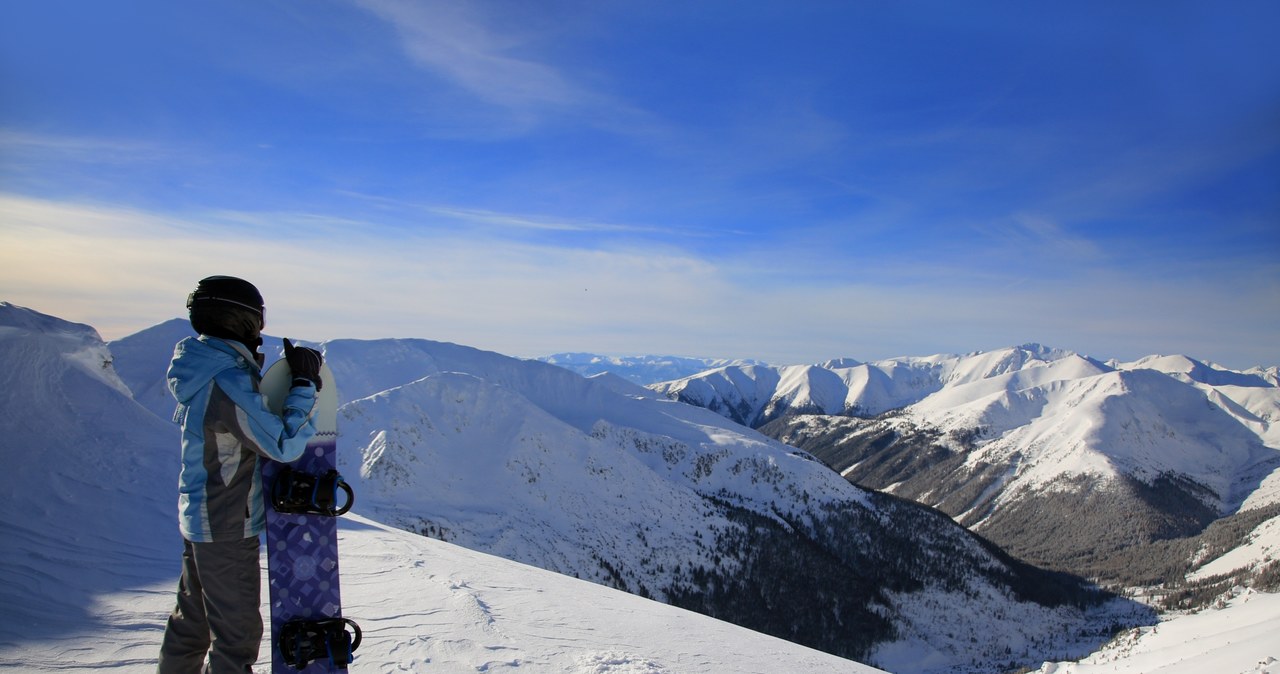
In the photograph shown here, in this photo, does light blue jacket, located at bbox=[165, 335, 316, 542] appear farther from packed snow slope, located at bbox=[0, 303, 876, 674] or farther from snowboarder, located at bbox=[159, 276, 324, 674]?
packed snow slope, located at bbox=[0, 303, 876, 674]

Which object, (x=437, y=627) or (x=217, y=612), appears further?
(x=437, y=627)

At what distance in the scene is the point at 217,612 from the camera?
5027 mm

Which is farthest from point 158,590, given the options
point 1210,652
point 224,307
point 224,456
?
point 1210,652

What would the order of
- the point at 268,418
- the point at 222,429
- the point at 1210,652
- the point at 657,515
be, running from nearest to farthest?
the point at 268,418
the point at 222,429
the point at 1210,652
the point at 657,515

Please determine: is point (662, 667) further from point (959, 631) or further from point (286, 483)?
point (959, 631)

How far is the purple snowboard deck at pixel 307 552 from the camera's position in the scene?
5.38 meters

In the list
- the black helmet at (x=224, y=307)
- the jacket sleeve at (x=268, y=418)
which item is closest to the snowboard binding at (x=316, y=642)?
the jacket sleeve at (x=268, y=418)

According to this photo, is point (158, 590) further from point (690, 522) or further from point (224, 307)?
point (690, 522)

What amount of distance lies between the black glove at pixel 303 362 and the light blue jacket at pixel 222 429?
0.17 m

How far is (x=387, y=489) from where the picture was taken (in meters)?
69.8

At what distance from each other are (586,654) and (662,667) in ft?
3.25

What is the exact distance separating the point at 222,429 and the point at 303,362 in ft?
2.66

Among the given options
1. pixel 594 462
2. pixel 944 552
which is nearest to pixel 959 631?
pixel 944 552

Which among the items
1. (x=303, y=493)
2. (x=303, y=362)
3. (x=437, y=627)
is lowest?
(x=437, y=627)
